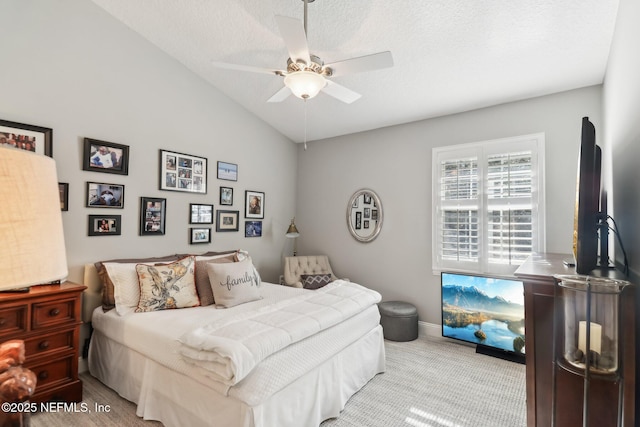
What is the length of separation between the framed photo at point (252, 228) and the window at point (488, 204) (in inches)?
93.6

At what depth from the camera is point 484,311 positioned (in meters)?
3.42

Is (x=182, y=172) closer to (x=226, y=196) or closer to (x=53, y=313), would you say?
(x=226, y=196)

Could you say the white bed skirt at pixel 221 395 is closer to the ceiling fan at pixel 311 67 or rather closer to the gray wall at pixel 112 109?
the gray wall at pixel 112 109

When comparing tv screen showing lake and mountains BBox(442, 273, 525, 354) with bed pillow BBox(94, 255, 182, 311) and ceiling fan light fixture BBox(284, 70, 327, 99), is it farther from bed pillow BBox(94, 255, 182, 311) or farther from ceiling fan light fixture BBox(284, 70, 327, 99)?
bed pillow BBox(94, 255, 182, 311)

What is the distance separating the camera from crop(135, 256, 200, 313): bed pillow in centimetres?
267

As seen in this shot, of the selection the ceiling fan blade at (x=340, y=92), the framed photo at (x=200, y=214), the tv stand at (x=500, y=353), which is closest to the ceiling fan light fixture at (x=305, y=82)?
the ceiling fan blade at (x=340, y=92)

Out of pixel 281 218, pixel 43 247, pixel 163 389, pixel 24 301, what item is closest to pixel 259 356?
pixel 163 389

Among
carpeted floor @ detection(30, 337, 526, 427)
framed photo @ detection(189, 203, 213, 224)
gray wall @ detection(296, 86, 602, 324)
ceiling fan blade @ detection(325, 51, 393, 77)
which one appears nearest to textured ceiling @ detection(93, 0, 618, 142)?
gray wall @ detection(296, 86, 602, 324)

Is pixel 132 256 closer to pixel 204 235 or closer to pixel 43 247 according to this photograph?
pixel 204 235

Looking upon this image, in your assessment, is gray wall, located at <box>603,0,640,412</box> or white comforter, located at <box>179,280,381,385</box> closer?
gray wall, located at <box>603,0,640,412</box>

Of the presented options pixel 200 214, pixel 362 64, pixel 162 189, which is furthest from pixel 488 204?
pixel 162 189

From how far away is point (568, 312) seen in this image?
3.54ft

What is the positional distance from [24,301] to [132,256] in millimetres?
1071

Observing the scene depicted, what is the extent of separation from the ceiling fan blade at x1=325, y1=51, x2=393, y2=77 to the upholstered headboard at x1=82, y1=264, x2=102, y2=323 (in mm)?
2717
